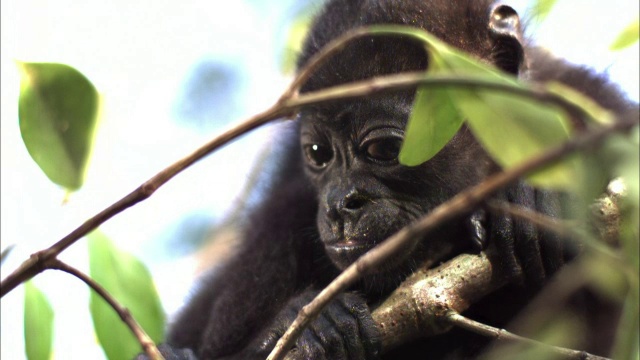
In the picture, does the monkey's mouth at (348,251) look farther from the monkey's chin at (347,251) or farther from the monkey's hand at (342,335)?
the monkey's hand at (342,335)

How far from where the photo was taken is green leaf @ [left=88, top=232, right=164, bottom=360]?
215cm

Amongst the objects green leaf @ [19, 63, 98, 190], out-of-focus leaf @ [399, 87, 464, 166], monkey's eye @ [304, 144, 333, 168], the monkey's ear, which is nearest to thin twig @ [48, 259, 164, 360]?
green leaf @ [19, 63, 98, 190]

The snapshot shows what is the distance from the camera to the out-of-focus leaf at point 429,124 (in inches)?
63.3

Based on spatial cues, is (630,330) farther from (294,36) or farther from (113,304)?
(294,36)

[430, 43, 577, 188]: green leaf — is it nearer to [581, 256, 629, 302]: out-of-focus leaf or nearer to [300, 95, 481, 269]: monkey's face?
[581, 256, 629, 302]: out-of-focus leaf

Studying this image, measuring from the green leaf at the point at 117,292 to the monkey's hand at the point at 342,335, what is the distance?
0.53 meters

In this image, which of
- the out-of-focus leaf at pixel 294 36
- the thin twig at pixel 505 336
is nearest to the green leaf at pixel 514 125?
the thin twig at pixel 505 336

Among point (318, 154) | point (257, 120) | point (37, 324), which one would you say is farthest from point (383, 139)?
point (257, 120)

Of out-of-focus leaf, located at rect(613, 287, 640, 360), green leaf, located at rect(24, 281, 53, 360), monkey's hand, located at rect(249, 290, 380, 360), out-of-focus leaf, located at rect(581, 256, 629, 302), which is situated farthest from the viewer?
monkey's hand, located at rect(249, 290, 380, 360)

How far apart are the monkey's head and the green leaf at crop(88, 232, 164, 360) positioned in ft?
2.48

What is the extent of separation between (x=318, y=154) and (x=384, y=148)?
1.43ft

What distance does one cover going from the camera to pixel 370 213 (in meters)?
2.86

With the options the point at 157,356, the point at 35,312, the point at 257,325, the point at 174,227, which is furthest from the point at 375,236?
the point at 174,227

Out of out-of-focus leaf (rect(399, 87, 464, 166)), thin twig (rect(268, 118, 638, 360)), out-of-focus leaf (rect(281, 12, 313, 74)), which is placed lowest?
thin twig (rect(268, 118, 638, 360))
